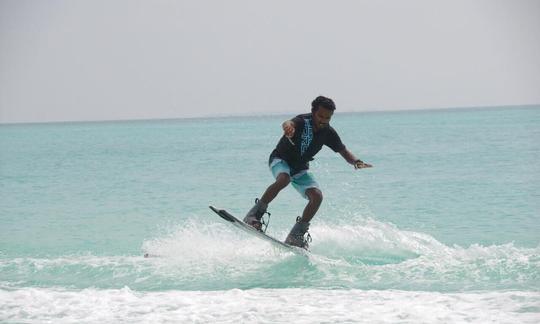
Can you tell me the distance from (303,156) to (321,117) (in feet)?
2.16

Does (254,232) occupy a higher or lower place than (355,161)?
lower

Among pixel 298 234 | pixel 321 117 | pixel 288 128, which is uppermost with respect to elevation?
pixel 321 117

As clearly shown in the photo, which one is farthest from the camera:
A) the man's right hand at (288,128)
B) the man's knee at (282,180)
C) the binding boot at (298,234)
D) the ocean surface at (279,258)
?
the binding boot at (298,234)

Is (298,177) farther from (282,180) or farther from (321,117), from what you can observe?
(321,117)

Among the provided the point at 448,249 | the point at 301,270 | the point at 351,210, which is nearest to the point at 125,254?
the point at 301,270

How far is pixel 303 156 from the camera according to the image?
31.9ft

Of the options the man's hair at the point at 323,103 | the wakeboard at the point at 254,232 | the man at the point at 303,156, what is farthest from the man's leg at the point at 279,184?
the man's hair at the point at 323,103

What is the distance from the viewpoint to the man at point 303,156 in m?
9.44

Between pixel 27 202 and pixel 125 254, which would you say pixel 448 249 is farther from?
pixel 27 202

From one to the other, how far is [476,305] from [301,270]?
8.95 ft

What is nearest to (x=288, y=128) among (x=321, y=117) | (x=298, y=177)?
(x=321, y=117)

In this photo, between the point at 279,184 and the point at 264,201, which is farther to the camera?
the point at 264,201

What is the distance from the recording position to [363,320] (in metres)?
7.32

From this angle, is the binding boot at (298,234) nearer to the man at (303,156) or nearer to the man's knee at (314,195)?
the man at (303,156)
